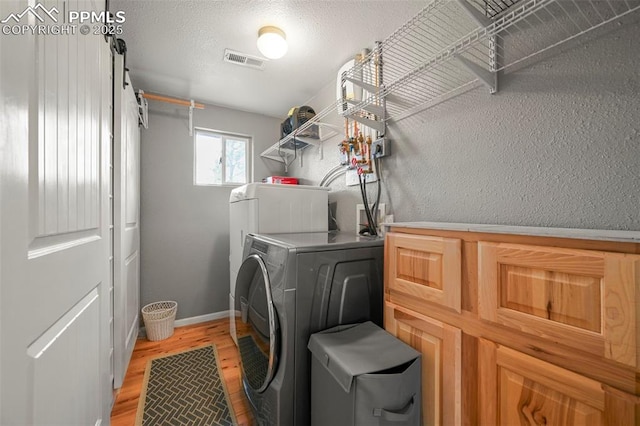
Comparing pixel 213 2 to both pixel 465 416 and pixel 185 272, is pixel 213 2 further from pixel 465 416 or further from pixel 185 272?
pixel 185 272

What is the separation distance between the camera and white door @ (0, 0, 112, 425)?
48 cm

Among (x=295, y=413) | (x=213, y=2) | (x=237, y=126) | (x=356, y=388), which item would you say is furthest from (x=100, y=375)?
(x=237, y=126)

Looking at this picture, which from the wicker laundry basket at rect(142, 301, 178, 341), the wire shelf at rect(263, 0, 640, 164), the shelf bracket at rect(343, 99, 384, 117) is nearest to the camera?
the wire shelf at rect(263, 0, 640, 164)

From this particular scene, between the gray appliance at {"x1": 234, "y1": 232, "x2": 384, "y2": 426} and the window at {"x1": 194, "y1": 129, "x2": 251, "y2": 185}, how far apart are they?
1885mm

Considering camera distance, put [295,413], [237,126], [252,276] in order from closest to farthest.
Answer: [295,413], [252,276], [237,126]

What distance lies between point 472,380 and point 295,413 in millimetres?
706

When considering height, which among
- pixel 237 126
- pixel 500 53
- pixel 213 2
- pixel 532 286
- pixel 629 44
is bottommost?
pixel 532 286

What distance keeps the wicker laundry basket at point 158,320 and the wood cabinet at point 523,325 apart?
2.27 metres

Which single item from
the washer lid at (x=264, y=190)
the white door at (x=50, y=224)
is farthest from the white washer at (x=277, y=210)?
the white door at (x=50, y=224)

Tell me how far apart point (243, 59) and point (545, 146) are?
6.46 ft

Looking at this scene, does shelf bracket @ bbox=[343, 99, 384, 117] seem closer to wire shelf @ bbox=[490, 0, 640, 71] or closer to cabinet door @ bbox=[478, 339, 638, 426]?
wire shelf @ bbox=[490, 0, 640, 71]

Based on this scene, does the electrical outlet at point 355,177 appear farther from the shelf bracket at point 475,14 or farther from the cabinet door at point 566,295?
the cabinet door at point 566,295

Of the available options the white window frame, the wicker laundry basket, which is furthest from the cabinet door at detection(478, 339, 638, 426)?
the white window frame

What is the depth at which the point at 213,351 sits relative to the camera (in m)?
2.08
